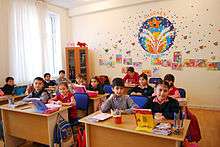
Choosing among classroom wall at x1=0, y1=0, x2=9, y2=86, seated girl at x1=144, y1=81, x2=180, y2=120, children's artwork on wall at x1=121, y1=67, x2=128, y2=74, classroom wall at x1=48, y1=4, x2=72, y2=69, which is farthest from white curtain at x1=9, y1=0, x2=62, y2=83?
seated girl at x1=144, y1=81, x2=180, y2=120

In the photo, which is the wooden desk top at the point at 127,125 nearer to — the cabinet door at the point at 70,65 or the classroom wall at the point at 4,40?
the classroom wall at the point at 4,40

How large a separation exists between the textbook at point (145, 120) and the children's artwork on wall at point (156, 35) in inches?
155

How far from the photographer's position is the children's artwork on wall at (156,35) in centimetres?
540

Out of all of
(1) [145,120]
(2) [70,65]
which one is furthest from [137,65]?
(1) [145,120]

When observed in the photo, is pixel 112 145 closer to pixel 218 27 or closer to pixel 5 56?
pixel 5 56

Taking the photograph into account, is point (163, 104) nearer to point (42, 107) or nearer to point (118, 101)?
point (118, 101)

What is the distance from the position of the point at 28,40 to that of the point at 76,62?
1698 mm

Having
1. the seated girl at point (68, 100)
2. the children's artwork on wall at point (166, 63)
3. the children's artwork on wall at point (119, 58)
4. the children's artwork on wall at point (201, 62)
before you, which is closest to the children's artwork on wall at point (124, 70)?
the children's artwork on wall at point (119, 58)

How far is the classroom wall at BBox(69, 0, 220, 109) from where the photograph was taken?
4.98m

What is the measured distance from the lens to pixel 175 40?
536cm

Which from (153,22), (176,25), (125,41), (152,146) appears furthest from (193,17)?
(152,146)

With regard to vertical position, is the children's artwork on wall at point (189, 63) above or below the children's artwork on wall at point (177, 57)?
below

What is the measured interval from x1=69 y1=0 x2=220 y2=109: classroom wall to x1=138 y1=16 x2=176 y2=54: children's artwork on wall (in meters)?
0.12

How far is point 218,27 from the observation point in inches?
191
